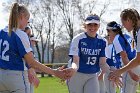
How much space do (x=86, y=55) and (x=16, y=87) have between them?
2.12 m

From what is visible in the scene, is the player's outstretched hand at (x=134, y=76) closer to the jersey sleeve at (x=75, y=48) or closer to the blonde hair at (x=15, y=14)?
the jersey sleeve at (x=75, y=48)

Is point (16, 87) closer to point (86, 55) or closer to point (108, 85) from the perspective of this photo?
point (86, 55)

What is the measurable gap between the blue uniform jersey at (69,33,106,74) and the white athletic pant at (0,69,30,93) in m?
1.83

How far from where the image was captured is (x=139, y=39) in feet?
19.7

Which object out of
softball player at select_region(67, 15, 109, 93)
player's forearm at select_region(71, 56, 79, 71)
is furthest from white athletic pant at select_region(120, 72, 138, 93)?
player's forearm at select_region(71, 56, 79, 71)

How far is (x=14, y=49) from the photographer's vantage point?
588 centimetres

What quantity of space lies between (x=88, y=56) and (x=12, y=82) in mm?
2178

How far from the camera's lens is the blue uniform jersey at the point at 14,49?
19.2ft

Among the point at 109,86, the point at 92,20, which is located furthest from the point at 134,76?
the point at 109,86

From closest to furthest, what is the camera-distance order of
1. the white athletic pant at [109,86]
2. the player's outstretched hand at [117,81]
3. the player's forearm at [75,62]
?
1. the player's outstretched hand at [117,81]
2. the player's forearm at [75,62]
3. the white athletic pant at [109,86]

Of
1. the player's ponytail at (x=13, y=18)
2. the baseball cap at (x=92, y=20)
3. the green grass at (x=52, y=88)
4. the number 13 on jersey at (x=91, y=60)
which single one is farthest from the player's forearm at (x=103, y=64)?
the green grass at (x=52, y=88)

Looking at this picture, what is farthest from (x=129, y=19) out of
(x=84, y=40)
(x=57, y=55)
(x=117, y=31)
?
(x=57, y=55)

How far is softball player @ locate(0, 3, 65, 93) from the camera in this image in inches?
231

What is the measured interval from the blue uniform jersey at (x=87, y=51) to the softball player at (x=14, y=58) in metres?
1.78
